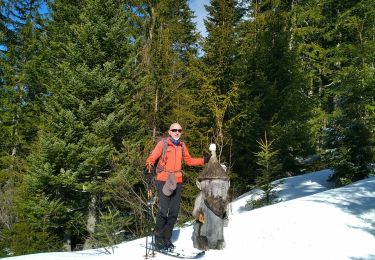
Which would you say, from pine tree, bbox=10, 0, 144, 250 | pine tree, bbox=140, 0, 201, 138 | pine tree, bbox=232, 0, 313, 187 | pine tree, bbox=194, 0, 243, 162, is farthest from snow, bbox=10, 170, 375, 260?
pine tree, bbox=140, 0, 201, 138

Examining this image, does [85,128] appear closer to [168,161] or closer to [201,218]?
[168,161]

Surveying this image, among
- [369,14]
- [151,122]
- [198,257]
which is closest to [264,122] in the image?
[151,122]

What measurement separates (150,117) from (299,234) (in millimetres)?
11748

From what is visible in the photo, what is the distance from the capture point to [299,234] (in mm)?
6230

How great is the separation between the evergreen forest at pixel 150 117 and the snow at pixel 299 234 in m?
3.38

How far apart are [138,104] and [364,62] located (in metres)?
10.0

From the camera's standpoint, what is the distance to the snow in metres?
5.59

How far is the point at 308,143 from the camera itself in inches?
631

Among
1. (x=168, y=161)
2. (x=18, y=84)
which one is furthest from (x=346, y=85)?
(x=18, y=84)

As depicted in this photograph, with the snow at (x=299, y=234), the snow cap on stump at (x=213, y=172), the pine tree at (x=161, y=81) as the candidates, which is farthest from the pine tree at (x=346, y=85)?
the pine tree at (x=161, y=81)

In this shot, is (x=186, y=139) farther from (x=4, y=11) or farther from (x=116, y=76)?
(x=4, y=11)

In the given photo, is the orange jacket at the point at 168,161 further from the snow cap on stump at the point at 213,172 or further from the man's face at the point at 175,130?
the snow cap on stump at the point at 213,172

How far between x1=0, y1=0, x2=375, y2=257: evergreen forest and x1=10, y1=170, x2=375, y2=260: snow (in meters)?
3.38

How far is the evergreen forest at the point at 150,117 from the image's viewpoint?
12.5 metres
